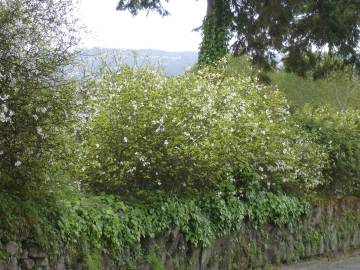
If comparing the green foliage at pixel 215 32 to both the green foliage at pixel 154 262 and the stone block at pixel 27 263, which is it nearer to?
the green foliage at pixel 154 262

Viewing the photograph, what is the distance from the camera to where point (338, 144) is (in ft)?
56.5

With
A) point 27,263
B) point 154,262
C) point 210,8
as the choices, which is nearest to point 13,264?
point 27,263

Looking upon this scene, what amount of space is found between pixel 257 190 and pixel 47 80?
7.38 m

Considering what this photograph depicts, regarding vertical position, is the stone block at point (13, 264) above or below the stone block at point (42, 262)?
above

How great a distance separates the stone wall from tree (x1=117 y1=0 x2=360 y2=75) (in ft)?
22.2

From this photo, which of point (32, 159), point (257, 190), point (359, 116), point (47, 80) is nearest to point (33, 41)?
point (47, 80)

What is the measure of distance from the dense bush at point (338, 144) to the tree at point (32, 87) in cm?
1012

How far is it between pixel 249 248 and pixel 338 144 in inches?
196

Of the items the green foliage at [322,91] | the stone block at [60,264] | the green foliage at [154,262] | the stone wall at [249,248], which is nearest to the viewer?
the stone wall at [249,248]

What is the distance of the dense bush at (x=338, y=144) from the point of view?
1712 cm

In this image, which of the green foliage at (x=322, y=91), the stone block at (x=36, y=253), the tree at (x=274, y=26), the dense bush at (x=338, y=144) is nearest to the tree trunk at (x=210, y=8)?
the tree at (x=274, y=26)

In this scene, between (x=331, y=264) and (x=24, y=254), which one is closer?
(x=24, y=254)

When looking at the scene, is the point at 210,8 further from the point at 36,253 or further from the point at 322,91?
the point at 322,91

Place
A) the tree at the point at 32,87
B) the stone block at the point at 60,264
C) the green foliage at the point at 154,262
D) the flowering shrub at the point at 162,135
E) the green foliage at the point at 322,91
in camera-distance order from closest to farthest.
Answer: the tree at the point at 32,87, the stone block at the point at 60,264, the green foliage at the point at 154,262, the flowering shrub at the point at 162,135, the green foliage at the point at 322,91
